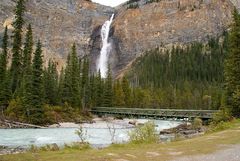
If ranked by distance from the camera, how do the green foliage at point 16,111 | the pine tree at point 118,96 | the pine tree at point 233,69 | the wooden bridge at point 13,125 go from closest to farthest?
the pine tree at point 233,69 < the wooden bridge at point 13,125 < the green foliage at point 16,111 < the pine tree at point 118,96

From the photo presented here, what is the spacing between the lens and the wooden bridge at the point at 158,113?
56725mm

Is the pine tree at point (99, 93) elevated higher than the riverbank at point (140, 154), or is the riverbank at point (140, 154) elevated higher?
the pine tree at point (99, 93)

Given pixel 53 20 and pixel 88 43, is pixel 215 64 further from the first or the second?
pixel 53 20

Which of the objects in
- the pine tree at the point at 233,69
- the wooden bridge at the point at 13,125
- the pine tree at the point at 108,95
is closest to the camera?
the pine tree at the point at 233,69

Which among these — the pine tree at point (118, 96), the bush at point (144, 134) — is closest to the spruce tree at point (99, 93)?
the pine tree at point (118, 96)

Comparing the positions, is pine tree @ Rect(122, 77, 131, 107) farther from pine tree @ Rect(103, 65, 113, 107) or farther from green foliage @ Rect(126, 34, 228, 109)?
pine tree @ Rect(103, 65, 113, 107)

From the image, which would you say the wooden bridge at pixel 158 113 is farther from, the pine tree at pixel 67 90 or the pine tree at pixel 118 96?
the pine tree at pixel 118 96

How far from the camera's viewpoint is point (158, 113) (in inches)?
2721

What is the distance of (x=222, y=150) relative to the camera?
17.6 metres

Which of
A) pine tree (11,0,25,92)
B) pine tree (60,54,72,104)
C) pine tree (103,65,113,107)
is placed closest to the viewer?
pine tree (11,0,25,92)

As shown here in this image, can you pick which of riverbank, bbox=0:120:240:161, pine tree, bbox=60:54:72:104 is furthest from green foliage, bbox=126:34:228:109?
riverbank, bbox=0:120:240:161

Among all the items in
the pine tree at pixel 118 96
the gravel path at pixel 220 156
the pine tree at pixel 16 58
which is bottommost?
the gravel path at pixel 220 156

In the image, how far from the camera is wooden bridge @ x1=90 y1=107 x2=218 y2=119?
186ft

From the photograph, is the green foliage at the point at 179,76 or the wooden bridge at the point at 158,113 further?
the green foliage at the point at 179,76
